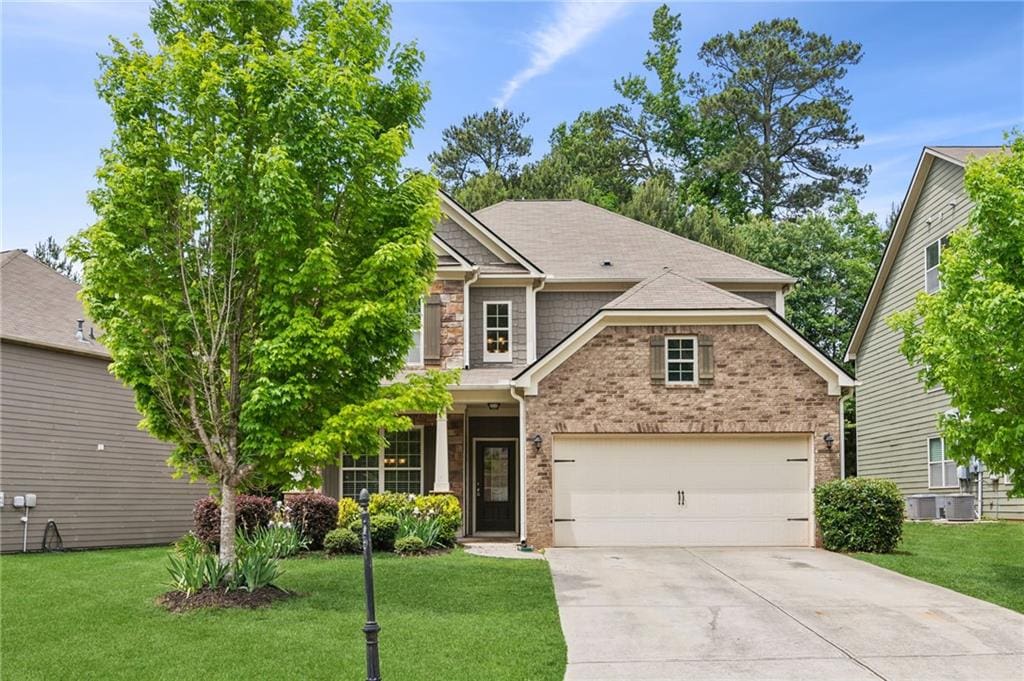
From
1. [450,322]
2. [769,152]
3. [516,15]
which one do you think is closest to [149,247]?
[516,15]

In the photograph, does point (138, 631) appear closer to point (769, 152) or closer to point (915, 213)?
point (915, 213)

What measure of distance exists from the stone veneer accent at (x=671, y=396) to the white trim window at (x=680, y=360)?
0.55 ft

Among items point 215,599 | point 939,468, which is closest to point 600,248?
point 939,468

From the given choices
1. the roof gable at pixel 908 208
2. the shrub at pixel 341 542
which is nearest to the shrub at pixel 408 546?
the shrub at pixel 341 542

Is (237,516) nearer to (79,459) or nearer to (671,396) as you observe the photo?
(79,459)

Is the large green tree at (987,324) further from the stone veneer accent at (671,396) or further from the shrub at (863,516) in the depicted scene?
the stone veneer accent at (671,396)

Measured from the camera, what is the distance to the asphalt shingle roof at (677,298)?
17.5 m

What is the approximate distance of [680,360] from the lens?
1767 centimetres

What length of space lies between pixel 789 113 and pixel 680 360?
33.2 meters

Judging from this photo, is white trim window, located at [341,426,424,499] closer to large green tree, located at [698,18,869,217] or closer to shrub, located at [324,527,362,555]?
shrub, located at [324,527,362,555]

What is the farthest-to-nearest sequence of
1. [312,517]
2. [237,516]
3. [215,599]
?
[312,517] → [237,516] → [215,599]

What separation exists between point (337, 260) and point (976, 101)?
1553cm

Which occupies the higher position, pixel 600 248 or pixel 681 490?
pixel 600 248

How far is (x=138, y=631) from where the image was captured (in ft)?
31.8
